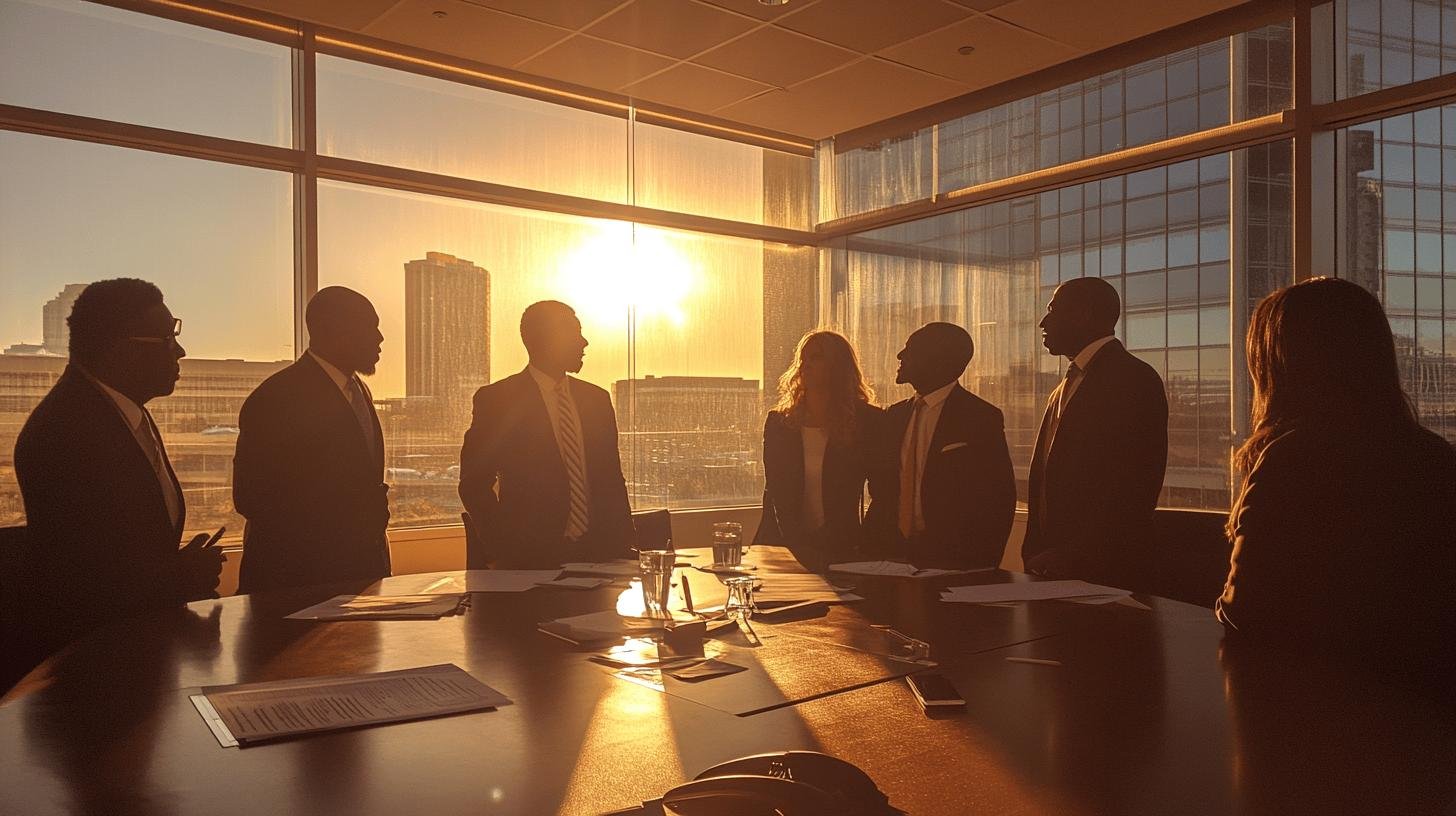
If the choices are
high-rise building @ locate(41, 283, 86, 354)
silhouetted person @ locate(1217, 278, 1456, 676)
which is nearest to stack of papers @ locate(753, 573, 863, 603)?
silhouetted person @ locate(1217, 278, 1456, 676)

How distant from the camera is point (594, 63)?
5203 millimetres

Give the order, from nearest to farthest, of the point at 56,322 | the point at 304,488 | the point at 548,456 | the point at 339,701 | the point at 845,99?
the point at 339,701
the point at 304,488
the point at 548,456
the point at 56,322
the point at 845,99

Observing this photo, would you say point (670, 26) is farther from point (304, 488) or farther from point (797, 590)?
point (797, 590)

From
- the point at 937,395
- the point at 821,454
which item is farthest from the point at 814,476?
the point at 937,395

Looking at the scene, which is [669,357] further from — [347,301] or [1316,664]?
[1316,664]

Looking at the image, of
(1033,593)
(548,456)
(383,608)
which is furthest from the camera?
(548,456)

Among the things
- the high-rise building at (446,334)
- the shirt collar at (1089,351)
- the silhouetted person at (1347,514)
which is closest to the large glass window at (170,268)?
the high-rise building at (446,334)

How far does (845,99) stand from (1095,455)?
126 inches

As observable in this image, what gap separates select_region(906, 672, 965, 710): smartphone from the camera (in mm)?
1463

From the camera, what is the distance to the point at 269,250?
16.5ft

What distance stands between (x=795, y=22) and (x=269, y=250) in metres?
2.80

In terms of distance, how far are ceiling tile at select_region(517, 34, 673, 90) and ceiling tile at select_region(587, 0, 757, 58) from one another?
0.37 feet

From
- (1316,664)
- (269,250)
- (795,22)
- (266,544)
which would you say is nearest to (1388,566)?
(1316,664)

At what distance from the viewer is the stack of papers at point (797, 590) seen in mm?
2364
